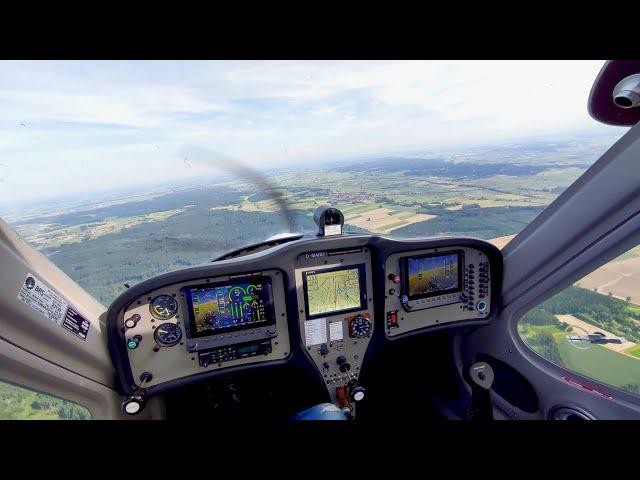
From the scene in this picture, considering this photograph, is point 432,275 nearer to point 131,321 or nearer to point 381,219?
point 381,219

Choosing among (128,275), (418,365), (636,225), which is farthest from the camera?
(418,365)

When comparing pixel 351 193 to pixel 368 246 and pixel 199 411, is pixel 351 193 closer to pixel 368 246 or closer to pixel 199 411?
pixel 368 246

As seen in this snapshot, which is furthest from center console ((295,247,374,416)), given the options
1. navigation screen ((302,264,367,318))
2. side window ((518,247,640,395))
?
side window ((518,247,640,395))

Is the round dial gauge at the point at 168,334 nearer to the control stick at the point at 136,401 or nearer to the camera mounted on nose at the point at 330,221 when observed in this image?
the control stick at the point at 136,401

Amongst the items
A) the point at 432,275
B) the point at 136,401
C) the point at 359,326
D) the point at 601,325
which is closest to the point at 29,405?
the point at 136,401
